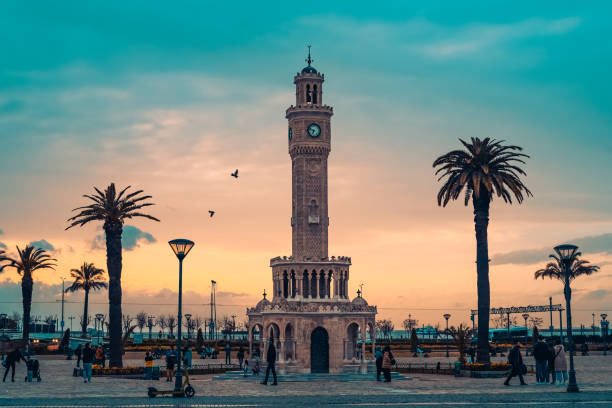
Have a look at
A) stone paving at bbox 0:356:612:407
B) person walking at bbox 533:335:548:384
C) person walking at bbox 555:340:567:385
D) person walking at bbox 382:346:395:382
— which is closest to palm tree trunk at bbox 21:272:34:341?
stone paving at bbox 0:356:612:407

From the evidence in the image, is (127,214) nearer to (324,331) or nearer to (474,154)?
(324,331)

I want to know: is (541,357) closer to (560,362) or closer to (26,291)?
(560,362)

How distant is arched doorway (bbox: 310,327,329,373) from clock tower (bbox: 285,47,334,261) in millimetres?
5693

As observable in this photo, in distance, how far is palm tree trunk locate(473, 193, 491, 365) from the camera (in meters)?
50.9

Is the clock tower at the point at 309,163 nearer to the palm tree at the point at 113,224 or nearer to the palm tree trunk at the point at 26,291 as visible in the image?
the palm tree at the point at 113,224

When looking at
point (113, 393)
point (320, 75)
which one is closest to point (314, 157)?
point (320, 75)

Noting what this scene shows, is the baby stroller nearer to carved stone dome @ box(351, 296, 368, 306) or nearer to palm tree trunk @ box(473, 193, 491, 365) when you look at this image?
carved stone dome @ box(351, 296, 368, 306)

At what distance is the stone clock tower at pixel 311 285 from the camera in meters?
56.0

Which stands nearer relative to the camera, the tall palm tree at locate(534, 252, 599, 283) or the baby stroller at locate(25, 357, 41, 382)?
the baby stroller at locate(25, 357, 41, 382)

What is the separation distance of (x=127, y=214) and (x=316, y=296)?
1544 centimetres

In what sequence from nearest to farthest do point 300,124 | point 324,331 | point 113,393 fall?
point 113,393 < point 324,331 < point 300,124

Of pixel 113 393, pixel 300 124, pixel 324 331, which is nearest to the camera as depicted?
pixel 113 393

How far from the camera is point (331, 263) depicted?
57.9m

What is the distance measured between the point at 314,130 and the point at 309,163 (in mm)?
2778
